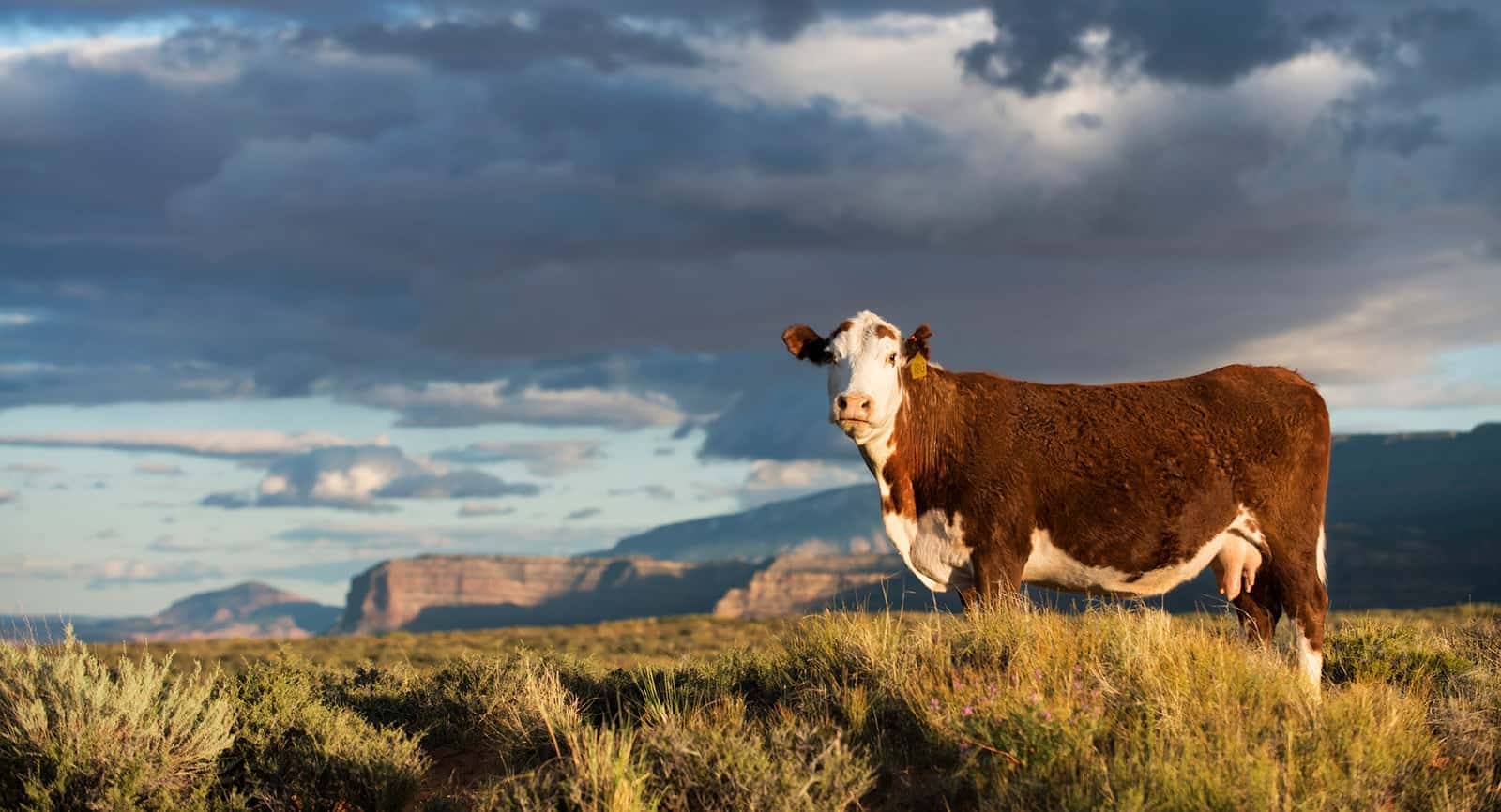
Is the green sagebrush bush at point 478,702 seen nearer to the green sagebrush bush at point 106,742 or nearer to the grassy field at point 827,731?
the grassy field at point 827,731

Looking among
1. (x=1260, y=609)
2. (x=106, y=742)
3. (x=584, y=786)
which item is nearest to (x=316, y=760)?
(x=106, y=742)

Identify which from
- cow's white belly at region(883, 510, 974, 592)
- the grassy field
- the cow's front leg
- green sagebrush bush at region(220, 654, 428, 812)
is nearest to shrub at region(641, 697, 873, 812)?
the grassy field

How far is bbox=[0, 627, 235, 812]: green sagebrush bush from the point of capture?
930cm

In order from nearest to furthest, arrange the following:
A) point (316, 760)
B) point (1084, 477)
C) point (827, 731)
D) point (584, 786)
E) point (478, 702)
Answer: point (584, 786), point (827, 731), point (316, 760), point (1084, 477), point (478, 702)

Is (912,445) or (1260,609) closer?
(912,445)

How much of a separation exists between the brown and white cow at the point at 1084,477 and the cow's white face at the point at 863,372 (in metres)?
0.02

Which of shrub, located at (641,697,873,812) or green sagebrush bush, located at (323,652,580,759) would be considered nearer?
shrub, located at (641,697,873,812)

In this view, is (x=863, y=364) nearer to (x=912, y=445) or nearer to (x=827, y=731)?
(x=912, y=445)

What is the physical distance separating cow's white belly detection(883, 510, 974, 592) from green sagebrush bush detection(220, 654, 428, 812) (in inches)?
172

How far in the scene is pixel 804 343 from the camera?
38.6 ft

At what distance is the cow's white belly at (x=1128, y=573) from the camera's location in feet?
36.8

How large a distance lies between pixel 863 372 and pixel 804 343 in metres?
0.94

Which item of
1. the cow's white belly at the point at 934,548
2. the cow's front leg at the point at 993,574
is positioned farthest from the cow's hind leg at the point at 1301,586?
the cow's white belly at the point at 934,548

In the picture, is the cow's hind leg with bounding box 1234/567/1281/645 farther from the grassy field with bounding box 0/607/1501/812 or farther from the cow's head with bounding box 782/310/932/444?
the cow's head with bounding box 782/310/932/444
